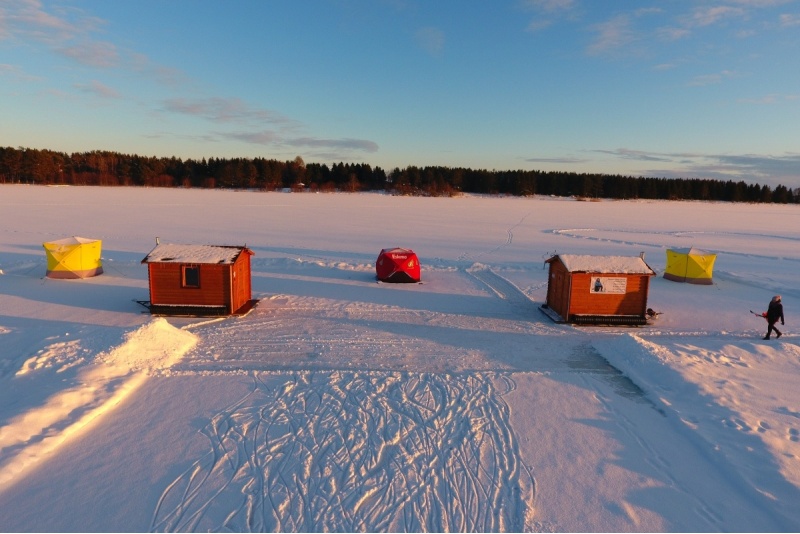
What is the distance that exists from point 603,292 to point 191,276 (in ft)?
39.2

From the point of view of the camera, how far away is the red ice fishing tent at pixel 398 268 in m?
18.5

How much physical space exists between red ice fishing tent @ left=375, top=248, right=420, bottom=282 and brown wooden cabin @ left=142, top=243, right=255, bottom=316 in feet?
19.2

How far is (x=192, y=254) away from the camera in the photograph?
14.7 m

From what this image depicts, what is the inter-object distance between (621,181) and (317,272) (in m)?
114

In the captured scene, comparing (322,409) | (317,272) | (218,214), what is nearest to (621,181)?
(218,214)

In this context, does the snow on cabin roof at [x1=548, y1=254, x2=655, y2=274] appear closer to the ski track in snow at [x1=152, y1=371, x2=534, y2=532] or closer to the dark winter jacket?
the dark winter jacket

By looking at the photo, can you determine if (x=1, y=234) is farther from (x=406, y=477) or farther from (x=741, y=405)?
(x=741, y=405)

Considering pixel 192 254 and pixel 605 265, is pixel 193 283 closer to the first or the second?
pixel 192 254

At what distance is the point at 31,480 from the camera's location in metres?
6.39

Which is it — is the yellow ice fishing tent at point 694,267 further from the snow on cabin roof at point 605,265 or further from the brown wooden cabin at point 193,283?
the brown wooden cabin at point 193,283

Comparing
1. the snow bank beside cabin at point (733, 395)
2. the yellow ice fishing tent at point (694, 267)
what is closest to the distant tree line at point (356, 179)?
the yellow ice fishing tent at point (694, 267)

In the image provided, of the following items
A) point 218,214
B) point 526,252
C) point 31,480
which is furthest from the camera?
point 218,214

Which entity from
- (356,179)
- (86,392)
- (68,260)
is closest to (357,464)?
(86,392)

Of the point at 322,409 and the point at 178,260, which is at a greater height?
the point at 178,260
